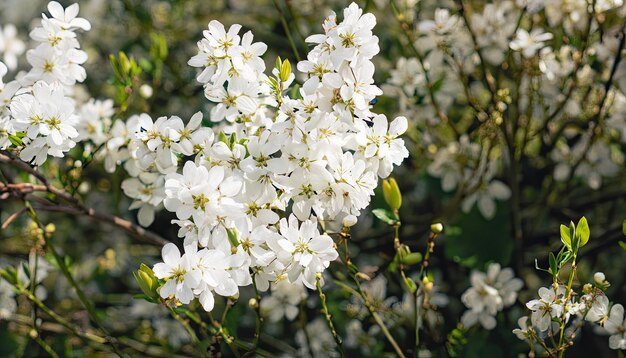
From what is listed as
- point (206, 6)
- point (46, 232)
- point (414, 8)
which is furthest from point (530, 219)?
point (206, 6)

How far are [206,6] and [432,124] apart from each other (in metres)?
0.91

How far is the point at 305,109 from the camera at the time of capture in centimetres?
82

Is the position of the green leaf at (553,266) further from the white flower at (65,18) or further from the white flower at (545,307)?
the white flower at (65,18)

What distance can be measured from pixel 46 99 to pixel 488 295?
0.76 meters

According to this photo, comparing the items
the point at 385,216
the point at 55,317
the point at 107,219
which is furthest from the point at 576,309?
the point at 55,317

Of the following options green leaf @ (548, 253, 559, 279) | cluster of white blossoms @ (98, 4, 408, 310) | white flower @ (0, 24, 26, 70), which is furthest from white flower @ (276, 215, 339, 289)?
white flower @ (0, 24, 26, 70)

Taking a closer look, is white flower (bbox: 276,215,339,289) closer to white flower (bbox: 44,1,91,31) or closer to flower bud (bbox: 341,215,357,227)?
flower bud (bbox: 341,215,357,227)

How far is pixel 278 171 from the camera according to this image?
792mm

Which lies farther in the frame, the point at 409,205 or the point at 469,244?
the point at 409,205

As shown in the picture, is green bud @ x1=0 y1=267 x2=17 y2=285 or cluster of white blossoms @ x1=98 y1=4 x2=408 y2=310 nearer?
cluster of white blossoms @ x1=98 y1=4 x2=408 y2=310

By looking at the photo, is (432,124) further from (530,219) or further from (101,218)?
(101,218)

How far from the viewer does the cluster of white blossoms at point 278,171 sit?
797mm

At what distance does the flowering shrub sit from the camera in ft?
2.70

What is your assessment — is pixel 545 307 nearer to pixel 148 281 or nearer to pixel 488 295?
pixel 488 295
